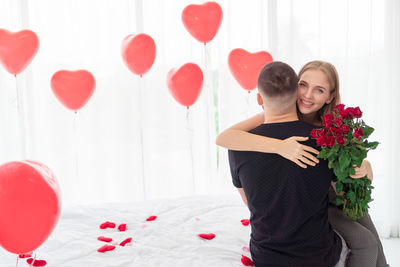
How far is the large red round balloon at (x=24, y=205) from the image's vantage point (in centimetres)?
125

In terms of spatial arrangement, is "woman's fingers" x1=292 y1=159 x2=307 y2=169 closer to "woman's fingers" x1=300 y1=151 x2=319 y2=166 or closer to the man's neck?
"woman's fingers" x1=300 y1=151 x2=319 y2=166

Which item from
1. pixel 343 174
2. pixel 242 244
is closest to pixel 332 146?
pixel 343 174

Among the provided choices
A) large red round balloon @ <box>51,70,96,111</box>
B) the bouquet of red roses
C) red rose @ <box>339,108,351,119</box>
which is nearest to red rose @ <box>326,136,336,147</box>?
the bouquet of red roses

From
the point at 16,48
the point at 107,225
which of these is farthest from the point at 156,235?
the point at 16,48

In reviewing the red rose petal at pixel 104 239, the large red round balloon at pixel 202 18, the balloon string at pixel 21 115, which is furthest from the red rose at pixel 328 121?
the balloon string at pixel 21 115

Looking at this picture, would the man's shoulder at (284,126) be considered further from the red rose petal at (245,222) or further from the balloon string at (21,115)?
the balloon string at (21,115)

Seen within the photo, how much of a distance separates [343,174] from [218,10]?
1758 millimetres

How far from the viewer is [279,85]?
1.38 metres

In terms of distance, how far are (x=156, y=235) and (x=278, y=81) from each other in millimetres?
909

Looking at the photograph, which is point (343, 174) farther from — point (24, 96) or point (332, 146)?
point (24, 96)

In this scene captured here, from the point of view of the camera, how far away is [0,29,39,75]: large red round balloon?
8.07 feet

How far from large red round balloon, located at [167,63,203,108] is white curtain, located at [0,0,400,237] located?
0.49 metres

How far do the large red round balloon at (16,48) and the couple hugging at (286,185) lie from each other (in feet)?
5.38

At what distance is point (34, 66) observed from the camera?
3.01 metres
